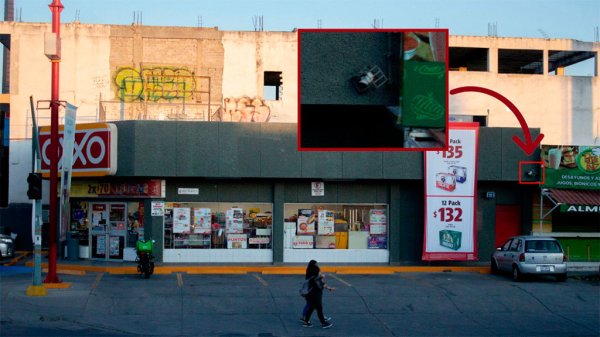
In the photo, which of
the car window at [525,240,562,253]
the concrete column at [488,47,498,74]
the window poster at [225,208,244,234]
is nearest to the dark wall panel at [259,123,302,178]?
the window poster at [225,208,244,234]

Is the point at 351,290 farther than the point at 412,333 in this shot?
Yes

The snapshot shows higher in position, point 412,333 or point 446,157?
point 446,157

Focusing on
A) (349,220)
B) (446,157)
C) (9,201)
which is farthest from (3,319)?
(9,201)

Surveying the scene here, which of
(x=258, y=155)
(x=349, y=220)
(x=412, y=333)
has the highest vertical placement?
(x=258, y=155)

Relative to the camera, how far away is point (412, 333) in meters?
16.9

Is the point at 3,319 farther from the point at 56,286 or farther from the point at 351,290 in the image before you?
the point at 351,290

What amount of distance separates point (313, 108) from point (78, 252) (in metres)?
13.1

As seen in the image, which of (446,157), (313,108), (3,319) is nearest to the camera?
(3,319)

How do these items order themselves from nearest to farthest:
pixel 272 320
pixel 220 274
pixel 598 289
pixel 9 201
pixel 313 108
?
pixel 272 320 → pixel 313 108 → pixel 598 289 → pixel 220 274 → pixel 9 201

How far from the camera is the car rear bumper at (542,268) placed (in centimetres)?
2347

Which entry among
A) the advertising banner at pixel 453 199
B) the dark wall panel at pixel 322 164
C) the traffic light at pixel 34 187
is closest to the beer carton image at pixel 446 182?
the advertising banner at pixel 453 199

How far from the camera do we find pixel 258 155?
1054 inches

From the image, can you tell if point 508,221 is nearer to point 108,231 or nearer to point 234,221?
point 234,221

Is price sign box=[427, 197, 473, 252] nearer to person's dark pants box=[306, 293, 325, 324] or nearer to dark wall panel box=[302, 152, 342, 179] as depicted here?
dark wall panel box=[302, 152, 342, 179]
